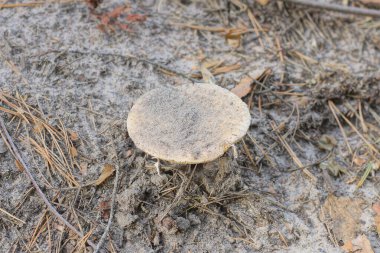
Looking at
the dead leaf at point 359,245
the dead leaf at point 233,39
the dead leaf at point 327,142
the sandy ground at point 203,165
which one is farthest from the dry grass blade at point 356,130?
the dead leaf at point 233,39

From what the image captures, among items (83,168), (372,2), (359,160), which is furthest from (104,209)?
(372,2)

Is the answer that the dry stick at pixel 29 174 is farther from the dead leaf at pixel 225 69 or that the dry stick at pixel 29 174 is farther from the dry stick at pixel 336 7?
the dry stick at pixel 336 7

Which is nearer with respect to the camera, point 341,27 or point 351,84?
point 351,84

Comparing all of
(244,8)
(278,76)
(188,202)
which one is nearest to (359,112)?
(278,76)

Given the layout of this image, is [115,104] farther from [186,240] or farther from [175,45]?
[186,240]

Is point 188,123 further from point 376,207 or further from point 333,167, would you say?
point 376,207

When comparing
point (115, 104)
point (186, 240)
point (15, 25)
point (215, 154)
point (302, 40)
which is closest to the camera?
point (215, 154)

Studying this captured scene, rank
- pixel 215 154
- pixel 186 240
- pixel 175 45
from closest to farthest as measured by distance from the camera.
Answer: pixel 215 154
pixel 186 240
pixel 175 45
